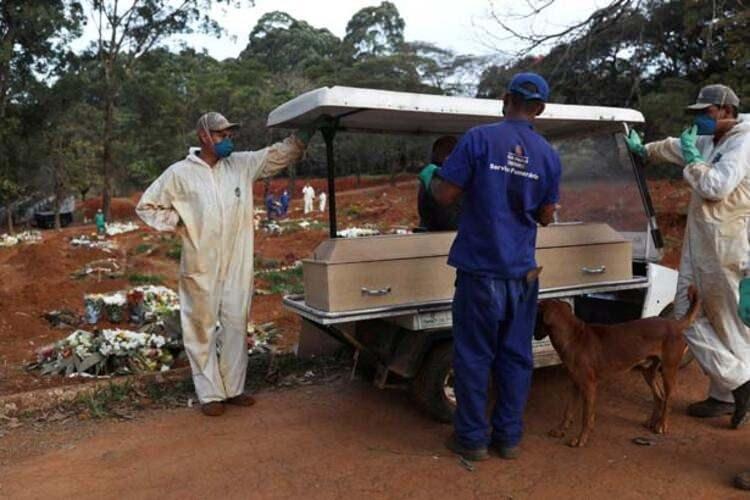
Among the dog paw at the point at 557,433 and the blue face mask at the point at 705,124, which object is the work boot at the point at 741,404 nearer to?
the dog paw at the point at 557,433

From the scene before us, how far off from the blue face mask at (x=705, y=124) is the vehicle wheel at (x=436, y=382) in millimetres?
2198

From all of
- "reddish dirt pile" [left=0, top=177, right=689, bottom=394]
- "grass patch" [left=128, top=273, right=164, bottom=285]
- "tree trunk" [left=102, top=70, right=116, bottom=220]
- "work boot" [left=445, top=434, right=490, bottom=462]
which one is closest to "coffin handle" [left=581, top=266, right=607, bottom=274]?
"reddish dirt pile" [left=0, top=177, right=689, bottom=394]

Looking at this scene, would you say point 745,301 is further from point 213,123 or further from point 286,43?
point 286,43

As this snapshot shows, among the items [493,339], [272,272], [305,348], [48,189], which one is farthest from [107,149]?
[493,339]

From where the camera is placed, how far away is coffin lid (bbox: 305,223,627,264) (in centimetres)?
412

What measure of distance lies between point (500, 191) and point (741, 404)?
7.23ft

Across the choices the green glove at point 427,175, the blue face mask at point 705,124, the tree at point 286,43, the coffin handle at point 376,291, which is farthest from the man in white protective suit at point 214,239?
A: the tree at point 286,43

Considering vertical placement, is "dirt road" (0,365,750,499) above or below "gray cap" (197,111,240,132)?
below

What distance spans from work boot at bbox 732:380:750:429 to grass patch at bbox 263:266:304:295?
761cm

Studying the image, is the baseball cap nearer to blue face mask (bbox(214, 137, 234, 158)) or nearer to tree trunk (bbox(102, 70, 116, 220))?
blue face mask (bbox(214, 137, 234, 158))

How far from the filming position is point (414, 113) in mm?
4762

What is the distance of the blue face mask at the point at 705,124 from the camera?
Answer: 4414mm

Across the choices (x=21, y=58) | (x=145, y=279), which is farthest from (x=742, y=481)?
(x=21, y=58)

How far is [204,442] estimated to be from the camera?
440 cm
